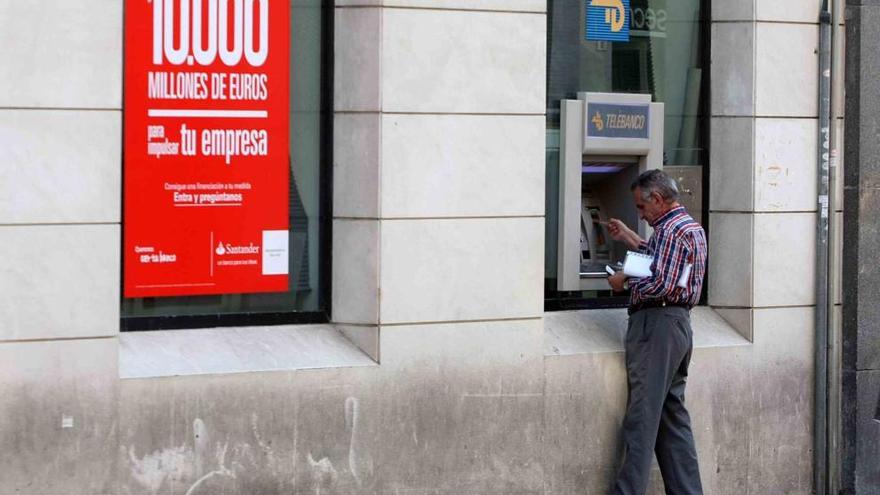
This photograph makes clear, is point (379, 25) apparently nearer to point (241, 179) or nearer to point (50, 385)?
point (241, 179)

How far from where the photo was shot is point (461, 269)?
7.32 meters

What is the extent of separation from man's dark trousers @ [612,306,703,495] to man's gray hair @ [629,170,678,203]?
0.62 m

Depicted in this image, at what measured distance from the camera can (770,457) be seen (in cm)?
822

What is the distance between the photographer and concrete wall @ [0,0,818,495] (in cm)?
636

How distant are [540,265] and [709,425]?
4.90ft

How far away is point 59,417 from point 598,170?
352cm

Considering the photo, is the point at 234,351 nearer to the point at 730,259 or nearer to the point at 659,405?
the point at 659,405

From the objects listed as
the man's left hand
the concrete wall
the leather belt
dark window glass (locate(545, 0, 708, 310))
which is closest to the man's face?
the man's left hand

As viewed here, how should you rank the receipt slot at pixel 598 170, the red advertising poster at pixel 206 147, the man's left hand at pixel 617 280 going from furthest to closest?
the receipt slot at pixel 598 170
the man's left hand at pixel 617 280
the red advertising poster at pixel 206 147

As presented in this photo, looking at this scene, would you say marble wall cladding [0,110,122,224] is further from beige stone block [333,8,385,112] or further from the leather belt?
the leather belt

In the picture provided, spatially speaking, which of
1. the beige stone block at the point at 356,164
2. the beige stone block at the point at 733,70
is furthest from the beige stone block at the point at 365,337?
the beige stone block at the point at 733,70

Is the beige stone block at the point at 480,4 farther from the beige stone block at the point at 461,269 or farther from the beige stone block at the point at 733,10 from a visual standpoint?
the beige stone block at the point at 733,10

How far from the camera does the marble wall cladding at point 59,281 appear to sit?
6.28 meters

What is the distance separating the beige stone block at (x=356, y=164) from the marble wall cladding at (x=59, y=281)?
1.32 meters
